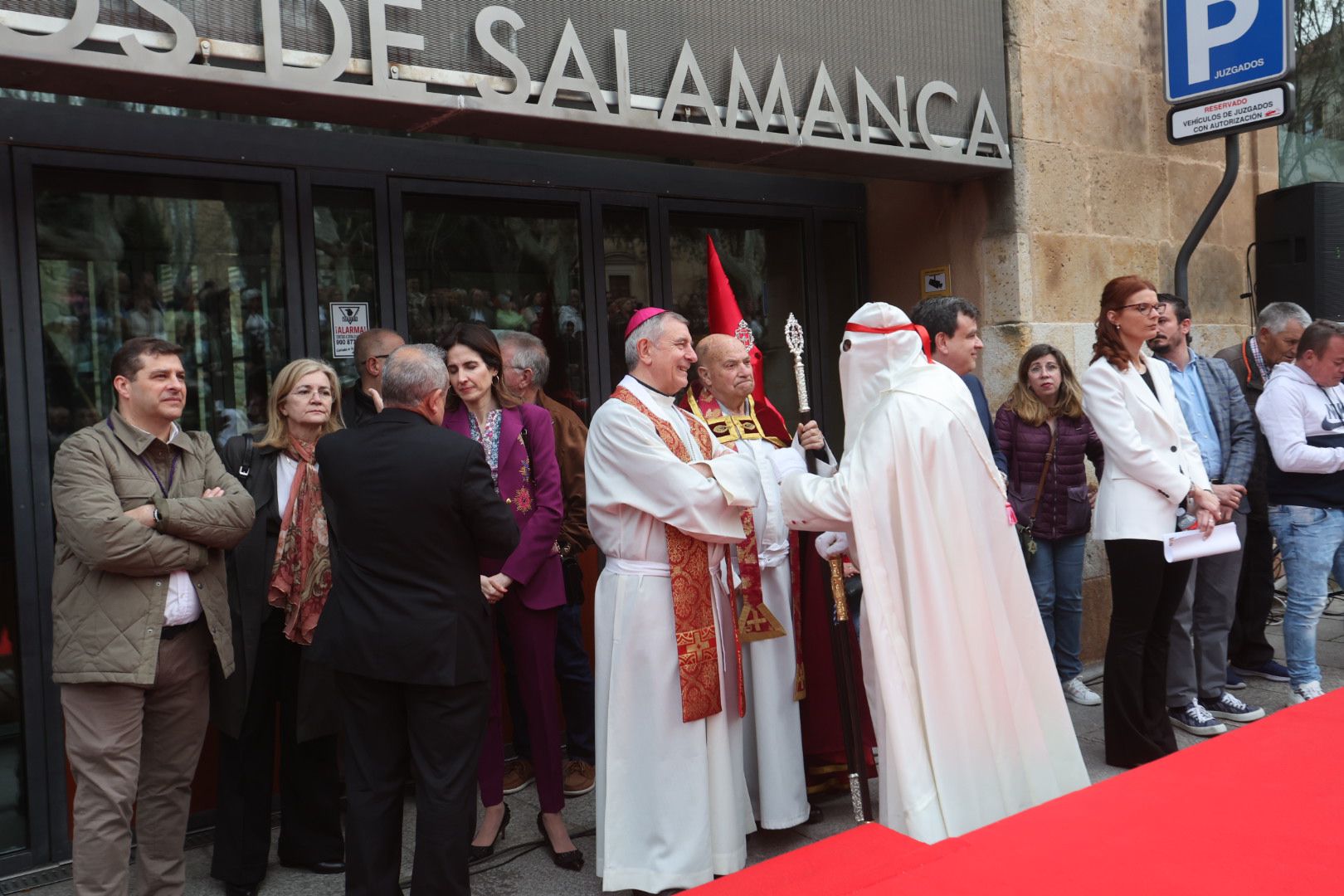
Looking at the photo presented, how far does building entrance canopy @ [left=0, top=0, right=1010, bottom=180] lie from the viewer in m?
3.96

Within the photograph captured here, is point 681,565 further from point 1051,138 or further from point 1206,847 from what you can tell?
point 1051,138

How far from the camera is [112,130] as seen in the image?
4.43 meters

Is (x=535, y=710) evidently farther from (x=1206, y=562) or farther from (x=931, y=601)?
(x=1206, y=562)

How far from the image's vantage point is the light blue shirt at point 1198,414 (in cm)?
564

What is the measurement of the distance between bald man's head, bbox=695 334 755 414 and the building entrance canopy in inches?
43.9

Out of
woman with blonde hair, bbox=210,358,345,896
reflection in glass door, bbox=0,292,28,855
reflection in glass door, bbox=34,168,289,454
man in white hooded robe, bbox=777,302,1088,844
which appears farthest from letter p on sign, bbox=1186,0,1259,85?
reflection in glass door, bbox=0,292,28,855

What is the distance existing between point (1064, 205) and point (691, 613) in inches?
156

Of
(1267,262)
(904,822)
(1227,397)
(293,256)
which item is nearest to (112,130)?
(293,256)

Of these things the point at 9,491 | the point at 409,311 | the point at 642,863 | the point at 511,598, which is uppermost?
the point at 409,311

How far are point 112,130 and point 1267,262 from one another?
268 inches

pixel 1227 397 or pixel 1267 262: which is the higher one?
pixel 1267 262

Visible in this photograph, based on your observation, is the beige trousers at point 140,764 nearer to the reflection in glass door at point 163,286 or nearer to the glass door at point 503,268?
the reflection in glass door at point 163,286

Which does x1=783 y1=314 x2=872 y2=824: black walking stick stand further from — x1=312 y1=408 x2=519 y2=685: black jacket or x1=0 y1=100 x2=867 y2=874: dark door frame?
x1=0 y1=100 x2=867 y2=874: dark door frame

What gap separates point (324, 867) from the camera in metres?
4.25
